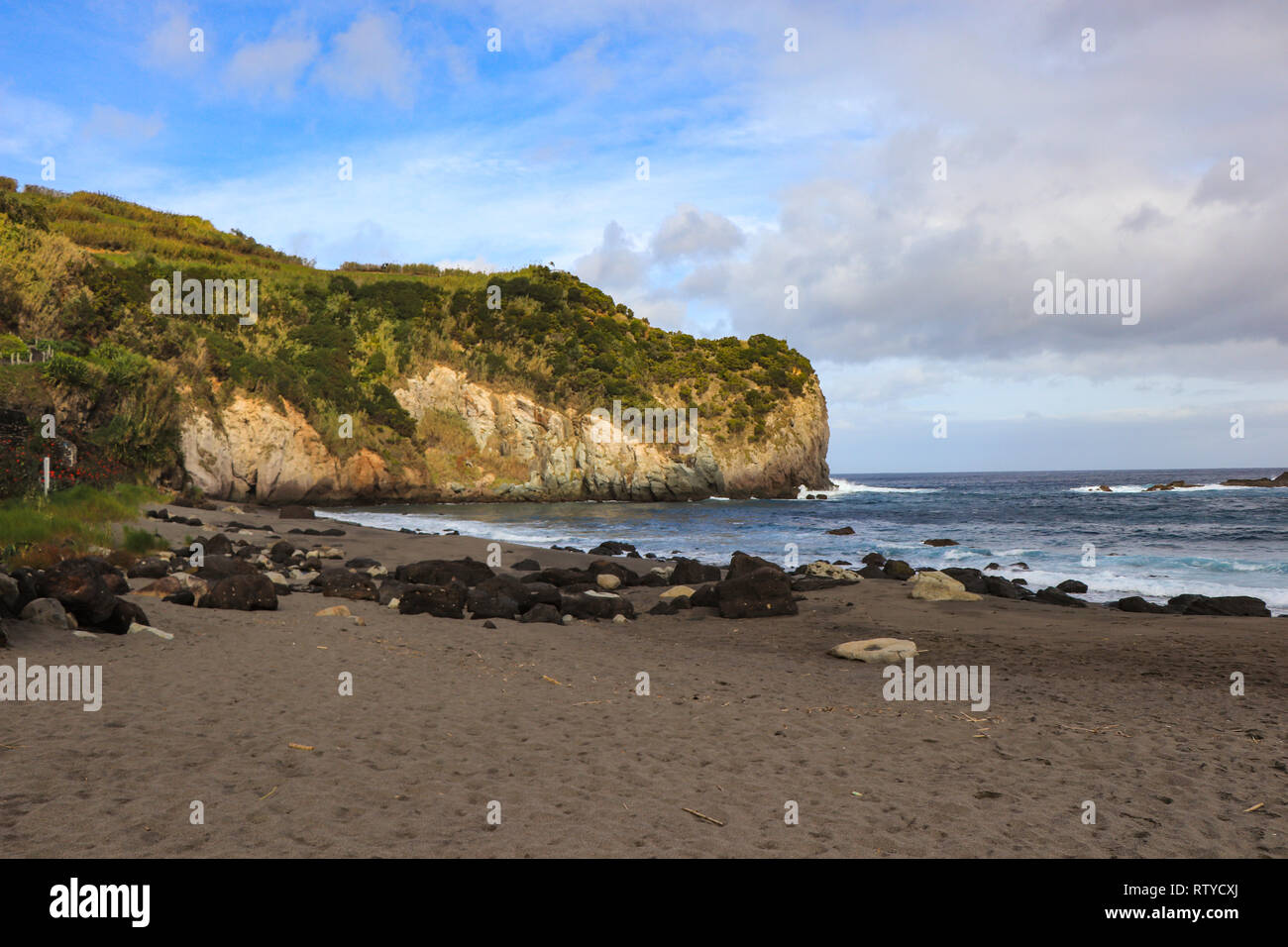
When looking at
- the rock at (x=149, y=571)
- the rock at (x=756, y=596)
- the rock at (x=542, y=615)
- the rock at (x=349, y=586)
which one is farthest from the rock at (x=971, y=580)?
the rock at (x=149, y=571)

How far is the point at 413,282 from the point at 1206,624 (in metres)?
64.2

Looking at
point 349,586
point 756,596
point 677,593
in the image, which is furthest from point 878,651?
point 349,586

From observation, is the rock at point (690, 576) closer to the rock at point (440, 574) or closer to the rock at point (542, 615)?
the rock at point (440, 574)

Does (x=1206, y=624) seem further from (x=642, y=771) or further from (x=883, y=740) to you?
(x=642, y=771)

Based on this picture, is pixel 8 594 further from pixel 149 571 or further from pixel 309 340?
pixel 309 340

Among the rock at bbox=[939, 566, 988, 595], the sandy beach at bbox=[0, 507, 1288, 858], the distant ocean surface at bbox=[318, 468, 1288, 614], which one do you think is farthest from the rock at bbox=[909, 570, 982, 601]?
the sandy beach at bbox=[0, 507, 1288, 858]

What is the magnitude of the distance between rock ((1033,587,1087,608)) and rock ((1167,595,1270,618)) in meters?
1.66

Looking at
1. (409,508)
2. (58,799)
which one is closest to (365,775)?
(58,799)

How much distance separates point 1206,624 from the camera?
12969mm

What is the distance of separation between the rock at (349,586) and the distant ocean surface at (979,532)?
13614 mm

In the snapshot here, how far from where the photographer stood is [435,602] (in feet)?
43.0

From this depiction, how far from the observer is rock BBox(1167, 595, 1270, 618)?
14.8 metres

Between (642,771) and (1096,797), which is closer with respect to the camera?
(1096,797)

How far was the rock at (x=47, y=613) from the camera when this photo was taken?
28.2ft
